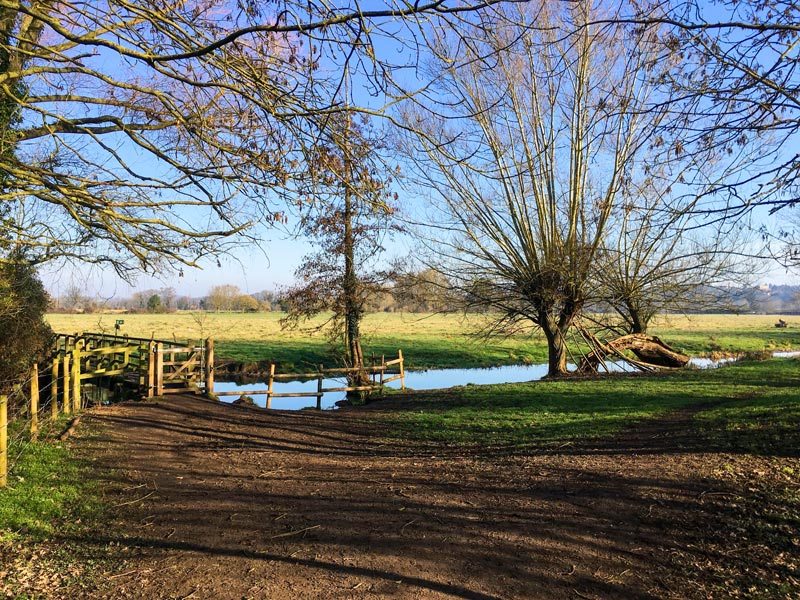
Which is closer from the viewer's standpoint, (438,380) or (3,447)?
(3,447)

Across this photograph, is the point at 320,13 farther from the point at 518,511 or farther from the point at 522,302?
the point at 522,302

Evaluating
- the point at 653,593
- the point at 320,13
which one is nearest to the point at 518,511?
the point at 653,593

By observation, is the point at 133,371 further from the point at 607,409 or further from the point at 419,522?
the point at 419,522

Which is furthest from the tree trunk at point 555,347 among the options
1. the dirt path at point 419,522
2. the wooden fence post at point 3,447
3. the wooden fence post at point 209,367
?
the wooden fence post at point 3,447

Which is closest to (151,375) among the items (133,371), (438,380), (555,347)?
(133,371)

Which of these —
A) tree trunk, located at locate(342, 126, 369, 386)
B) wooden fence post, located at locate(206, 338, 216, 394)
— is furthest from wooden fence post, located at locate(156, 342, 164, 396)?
tree trunk, located at locate(342, 126, 369, 386)

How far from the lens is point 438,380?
27266 mm

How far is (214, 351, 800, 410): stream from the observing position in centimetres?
2136

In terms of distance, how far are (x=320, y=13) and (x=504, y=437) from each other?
765 centimetres

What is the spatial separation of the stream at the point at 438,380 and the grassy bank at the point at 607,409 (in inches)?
214

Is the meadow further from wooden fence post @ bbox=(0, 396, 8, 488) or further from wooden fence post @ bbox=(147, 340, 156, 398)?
wooden fence post @ bbox=(0, 396, 8, 488)

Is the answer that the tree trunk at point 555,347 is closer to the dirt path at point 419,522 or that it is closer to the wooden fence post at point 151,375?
the dirt path at point 419,522

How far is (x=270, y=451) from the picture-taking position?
30.2 ft

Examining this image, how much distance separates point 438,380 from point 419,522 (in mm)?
22069
